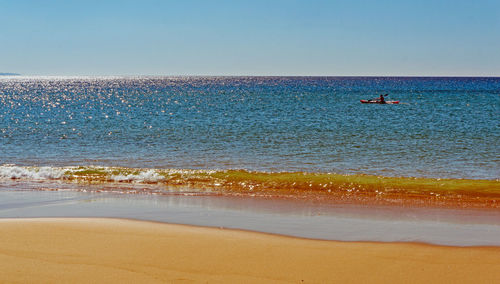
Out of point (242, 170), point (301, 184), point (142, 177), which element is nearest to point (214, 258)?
point (301, 184)

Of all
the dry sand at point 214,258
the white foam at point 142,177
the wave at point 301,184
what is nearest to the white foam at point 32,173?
the wave at point 301,184

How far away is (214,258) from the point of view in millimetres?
8312

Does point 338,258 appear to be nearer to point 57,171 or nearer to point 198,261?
point 198,261

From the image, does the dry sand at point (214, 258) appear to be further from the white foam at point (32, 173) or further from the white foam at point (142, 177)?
the white foam at point (32, 173)

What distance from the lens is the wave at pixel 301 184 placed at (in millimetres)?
14469

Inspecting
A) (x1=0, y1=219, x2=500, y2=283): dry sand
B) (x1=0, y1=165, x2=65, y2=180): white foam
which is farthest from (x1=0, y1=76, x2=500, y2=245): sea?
(x1=0, y1=219, x2=500, y2=283): dry sand

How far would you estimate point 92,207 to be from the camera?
12859 mm

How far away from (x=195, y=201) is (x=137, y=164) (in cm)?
923

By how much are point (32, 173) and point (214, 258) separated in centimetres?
1274

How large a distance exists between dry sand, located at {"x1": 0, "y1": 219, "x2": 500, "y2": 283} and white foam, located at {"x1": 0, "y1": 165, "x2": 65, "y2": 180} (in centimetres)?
845

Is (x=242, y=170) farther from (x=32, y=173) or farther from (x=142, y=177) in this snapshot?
(x=32, y=173)

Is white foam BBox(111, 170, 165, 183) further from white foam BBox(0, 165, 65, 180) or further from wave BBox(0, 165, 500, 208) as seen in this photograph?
white foam BBox(0, 165, 65, 180)

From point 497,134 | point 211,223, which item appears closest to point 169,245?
point 211,223

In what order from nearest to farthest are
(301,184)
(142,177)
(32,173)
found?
(301,184) → (142,177) → (32,173)
